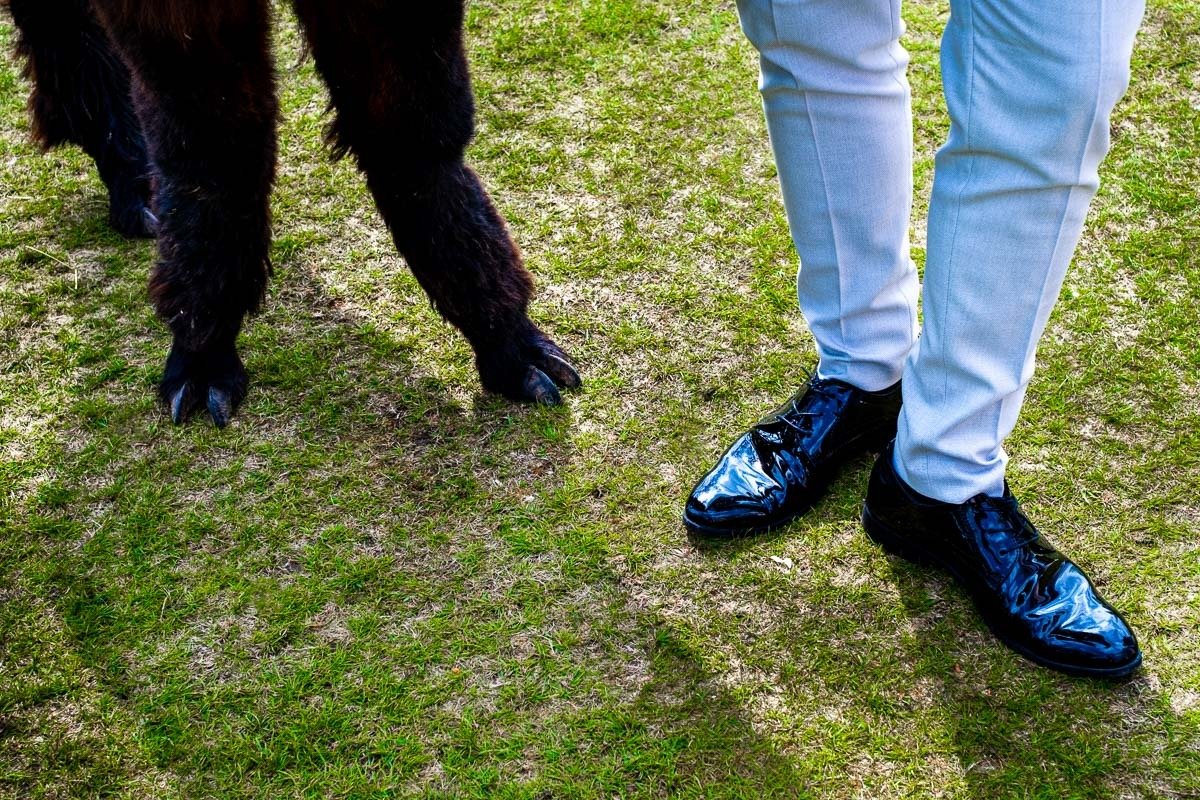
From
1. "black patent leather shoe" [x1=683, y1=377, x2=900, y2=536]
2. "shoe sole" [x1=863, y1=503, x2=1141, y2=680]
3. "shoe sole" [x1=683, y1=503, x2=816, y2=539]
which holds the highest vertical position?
"black patent leather shoe" [x1=683, y1=377, x2=900, y2=536]

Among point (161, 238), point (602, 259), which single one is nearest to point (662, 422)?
point (602, 259)

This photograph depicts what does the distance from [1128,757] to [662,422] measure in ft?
4.07

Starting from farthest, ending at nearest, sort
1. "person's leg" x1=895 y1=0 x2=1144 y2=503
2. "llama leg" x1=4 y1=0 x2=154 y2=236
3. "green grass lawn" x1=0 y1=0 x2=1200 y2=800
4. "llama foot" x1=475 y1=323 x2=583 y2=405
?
"llama leg" x1=4 y1=0 x2=154 y2=236
"llama foot" x1=475 y1=323 x2=583 y2=405
"green grass lawn" x1=0 y1=0 x2=1200 y2=800
"person's leg" x1=895 y1=0 x2=1144 y2=503

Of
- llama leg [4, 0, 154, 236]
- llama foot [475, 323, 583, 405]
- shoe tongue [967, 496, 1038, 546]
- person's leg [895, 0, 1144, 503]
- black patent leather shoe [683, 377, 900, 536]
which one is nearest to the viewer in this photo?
person's leg [895, 0, 1144, 503]

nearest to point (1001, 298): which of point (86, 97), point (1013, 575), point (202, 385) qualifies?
point (1013, 575)

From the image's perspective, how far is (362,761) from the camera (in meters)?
2.04

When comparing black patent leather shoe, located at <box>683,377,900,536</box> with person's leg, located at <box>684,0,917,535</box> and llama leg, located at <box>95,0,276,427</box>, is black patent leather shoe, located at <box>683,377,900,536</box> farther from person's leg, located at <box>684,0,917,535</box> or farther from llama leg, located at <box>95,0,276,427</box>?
llama leg, located at <box>95,0,276,427</box>

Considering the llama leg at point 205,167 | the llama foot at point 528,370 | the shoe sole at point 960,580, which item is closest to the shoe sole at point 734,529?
the shoe sole at point 960,580

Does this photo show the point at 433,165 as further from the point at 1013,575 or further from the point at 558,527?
the point at 1013,575

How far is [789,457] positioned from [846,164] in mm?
651

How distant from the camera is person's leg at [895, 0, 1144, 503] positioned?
1.66 meters

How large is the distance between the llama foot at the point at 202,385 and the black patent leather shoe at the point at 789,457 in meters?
1.22

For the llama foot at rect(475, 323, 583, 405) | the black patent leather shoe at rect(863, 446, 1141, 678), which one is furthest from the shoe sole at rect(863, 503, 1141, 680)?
the llama foot at rect(475, 323, 583, 405)

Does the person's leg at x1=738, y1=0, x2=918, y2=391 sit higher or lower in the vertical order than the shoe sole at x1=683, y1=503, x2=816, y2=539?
higher
